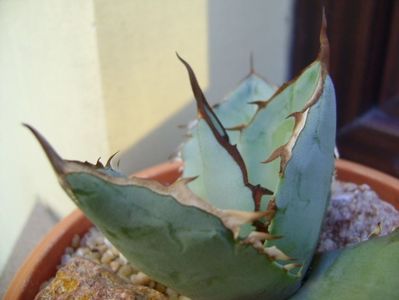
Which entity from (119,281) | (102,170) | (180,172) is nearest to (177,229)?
(102,170)

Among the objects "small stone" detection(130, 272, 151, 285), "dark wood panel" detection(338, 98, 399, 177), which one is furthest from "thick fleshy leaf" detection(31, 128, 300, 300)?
"dark wood panel" detection(338, 98, 399, 177)

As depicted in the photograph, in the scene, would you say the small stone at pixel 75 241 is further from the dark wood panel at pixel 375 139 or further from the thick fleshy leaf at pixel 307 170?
the dark wood panel at pixel 375 139

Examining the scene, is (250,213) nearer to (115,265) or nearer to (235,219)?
(235,219)

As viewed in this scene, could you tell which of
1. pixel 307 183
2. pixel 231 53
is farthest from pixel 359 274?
pixel 231 53

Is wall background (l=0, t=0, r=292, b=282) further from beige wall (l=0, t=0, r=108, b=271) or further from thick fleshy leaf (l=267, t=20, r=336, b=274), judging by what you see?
thick fleshy leaf (l=267, t=20, r=336, b=274)

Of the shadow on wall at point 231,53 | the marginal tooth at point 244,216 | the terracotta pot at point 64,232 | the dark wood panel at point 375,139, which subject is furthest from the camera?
the dark wood panel at point 375,139

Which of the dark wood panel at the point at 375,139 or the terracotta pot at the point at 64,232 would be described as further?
the dark wood panel at the point at 375,139

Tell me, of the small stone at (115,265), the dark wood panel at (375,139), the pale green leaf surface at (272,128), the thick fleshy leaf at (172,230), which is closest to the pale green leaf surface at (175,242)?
the thick fleshy leaf at (172,230)
